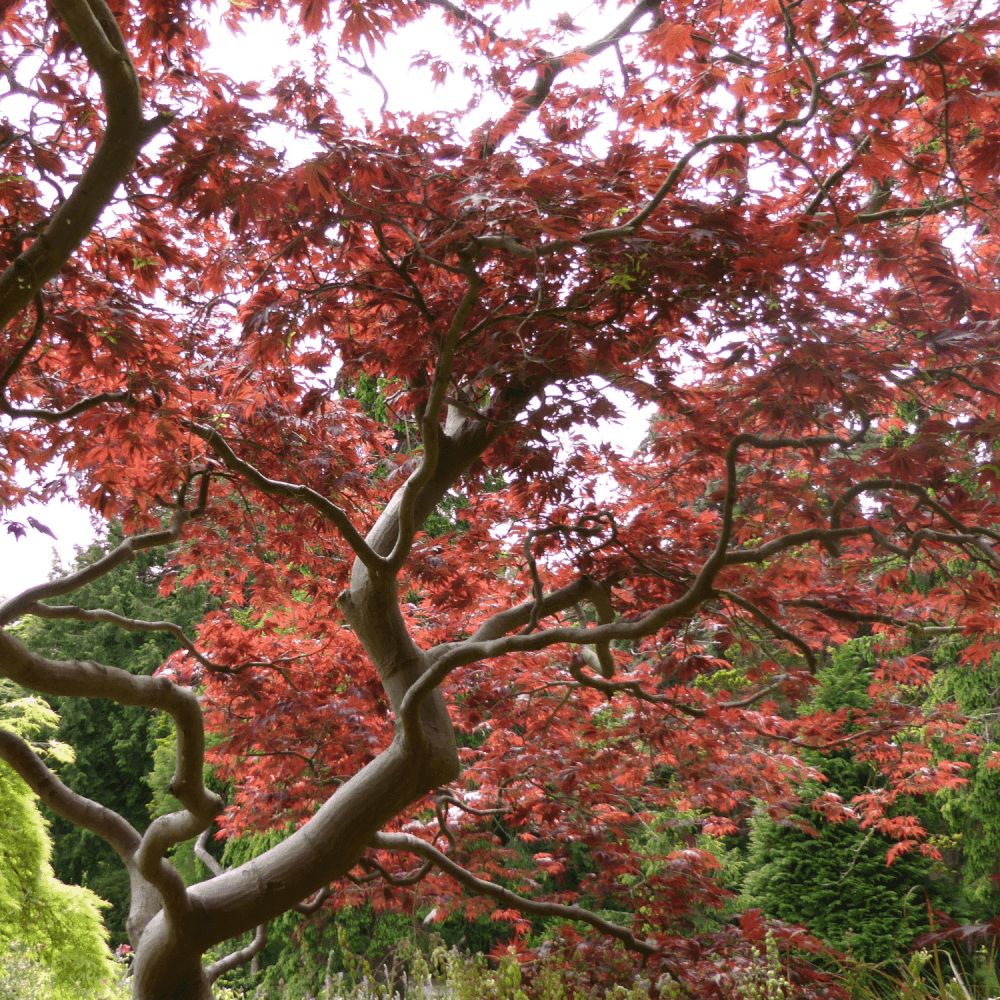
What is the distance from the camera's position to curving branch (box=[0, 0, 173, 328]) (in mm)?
2072

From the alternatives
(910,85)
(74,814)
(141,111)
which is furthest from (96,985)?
(910,85)

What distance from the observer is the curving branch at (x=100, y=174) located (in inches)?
81.6

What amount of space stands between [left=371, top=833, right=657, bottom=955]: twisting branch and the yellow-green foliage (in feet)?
10.0

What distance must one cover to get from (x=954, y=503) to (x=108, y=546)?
1376 cm

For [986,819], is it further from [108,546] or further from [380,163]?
[108,546]

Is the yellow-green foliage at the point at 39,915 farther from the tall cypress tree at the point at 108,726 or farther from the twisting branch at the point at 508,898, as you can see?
the tall cypress tree at the point at 108,726

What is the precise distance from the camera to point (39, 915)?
5465mm

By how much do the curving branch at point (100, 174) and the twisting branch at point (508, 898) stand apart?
306cm

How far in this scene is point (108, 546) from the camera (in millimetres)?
13633

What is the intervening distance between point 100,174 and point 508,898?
396 centimetres

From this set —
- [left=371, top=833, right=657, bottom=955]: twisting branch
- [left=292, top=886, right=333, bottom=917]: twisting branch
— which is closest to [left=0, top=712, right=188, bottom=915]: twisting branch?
[left=371, top=833, right=657, bottom=955]: twisting branch

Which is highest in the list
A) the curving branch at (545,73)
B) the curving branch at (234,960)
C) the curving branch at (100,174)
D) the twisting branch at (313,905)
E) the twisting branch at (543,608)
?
the curving branch at (545,73)

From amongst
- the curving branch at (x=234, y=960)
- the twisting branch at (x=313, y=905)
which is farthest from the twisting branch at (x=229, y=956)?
the twisting branch at (x=313, y=905)

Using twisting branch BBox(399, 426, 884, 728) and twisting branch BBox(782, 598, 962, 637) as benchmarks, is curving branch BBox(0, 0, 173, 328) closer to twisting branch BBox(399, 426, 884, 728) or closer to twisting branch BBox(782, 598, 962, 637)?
twisting branch BBox(399, 426, 884, 728)
